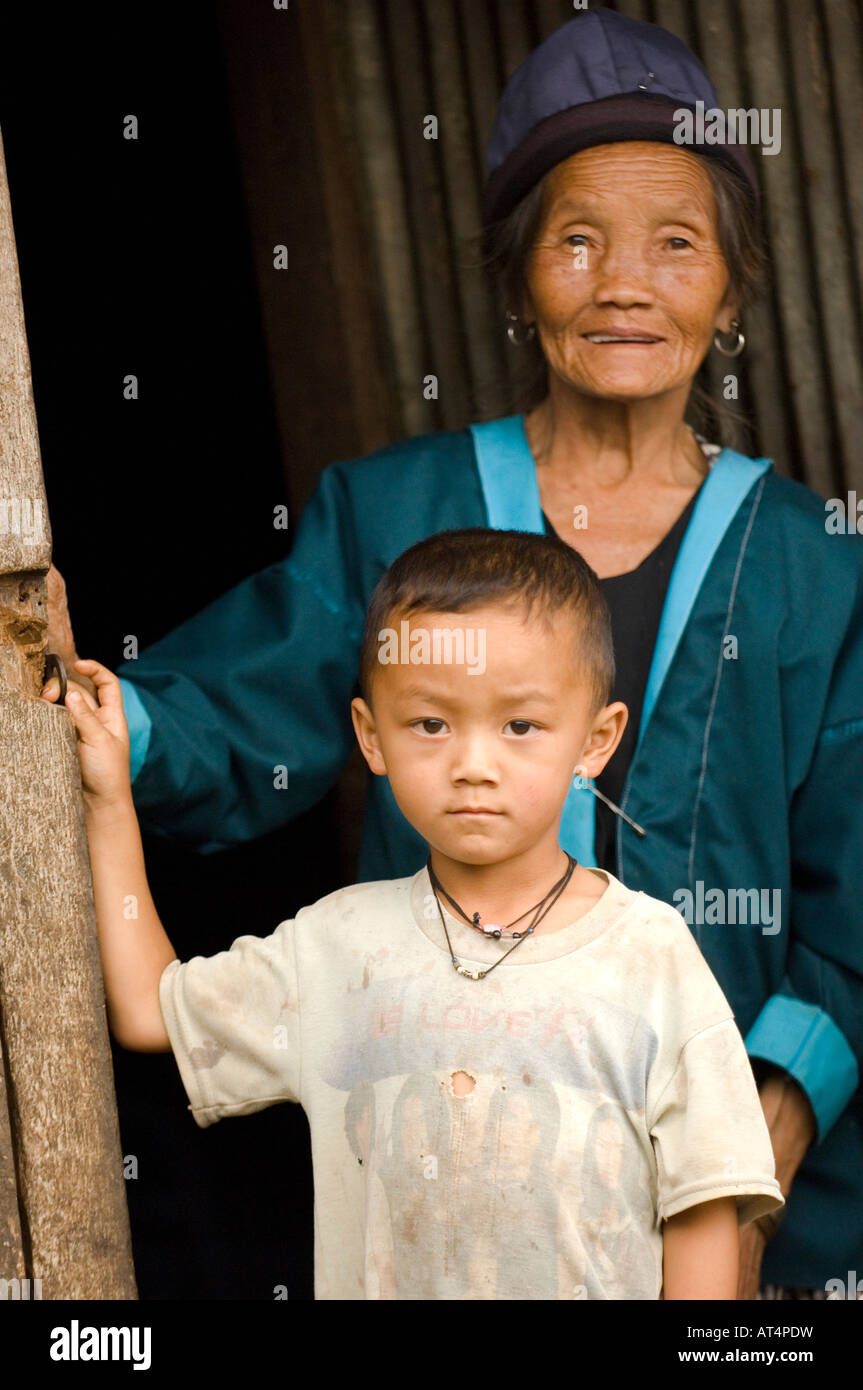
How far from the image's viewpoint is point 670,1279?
177 cm

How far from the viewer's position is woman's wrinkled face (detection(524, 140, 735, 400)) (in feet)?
7.82

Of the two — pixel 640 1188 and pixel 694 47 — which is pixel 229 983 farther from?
pixel 694 47

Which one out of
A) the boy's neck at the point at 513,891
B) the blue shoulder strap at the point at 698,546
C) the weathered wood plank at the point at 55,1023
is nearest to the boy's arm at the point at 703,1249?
the boy's neck at the point at 513,891

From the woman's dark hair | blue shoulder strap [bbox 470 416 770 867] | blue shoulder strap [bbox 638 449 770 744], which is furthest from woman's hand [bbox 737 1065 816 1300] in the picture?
the woman's dark hair

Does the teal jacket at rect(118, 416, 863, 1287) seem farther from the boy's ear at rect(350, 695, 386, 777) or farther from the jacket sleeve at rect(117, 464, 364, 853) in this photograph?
the boy's ear at rect(350, 695, 386, 777)

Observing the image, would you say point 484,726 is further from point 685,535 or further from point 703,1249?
point 685,535

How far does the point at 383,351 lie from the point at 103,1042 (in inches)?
68.2

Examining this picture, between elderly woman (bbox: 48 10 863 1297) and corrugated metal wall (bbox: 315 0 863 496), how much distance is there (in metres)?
0.55

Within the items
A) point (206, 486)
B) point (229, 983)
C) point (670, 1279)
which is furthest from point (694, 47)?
point (670, 1279)

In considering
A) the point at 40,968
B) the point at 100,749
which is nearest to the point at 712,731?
the point at 100,749

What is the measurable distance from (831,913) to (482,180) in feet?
5.10

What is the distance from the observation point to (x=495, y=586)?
5.84ft

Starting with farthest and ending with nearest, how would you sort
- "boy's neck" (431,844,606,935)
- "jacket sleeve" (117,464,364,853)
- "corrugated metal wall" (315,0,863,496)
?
"corrugated metal wall" (315,0,863,496) → "jacket sleeve" (117,464,364,853) → "boy's neck" (431,844,606,935)

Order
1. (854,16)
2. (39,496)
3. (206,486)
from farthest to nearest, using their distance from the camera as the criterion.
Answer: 1. (206,486)
2. (854,16)
3. (39,496)
